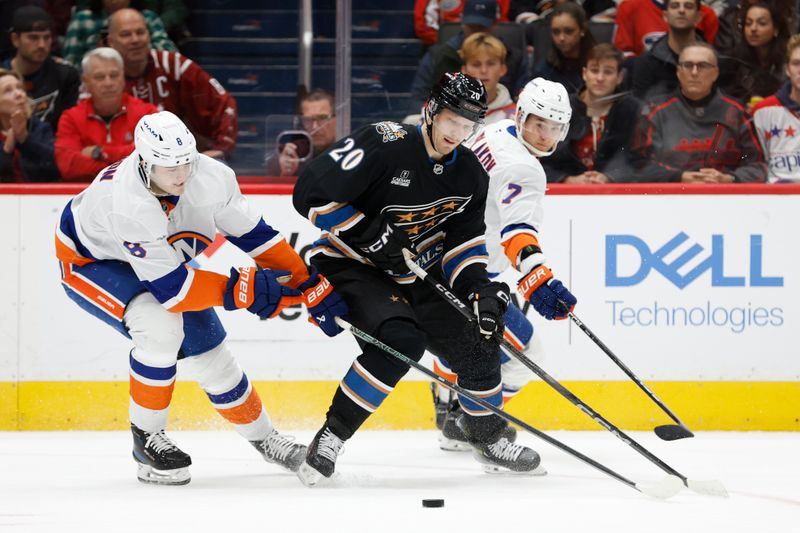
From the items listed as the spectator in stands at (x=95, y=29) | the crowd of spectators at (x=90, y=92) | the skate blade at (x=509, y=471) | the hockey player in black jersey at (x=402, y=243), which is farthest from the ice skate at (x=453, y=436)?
the spectator in stands at (x=95, y=29)

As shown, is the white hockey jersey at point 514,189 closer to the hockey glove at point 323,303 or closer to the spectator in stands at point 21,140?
the hockey glove at point 323,303

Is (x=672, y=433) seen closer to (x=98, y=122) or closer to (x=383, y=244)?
(x=383, y=244)

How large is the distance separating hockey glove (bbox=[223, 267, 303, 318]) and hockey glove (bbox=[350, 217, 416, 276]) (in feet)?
1.04

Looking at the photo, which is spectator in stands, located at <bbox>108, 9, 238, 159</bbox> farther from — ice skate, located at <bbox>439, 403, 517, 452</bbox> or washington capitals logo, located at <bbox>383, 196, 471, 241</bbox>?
washington capitals logo, located at <bbox>383, 196, 471, 241</bbox>

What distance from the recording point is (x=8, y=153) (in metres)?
5.26

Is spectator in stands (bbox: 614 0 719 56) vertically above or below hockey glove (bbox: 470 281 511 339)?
above

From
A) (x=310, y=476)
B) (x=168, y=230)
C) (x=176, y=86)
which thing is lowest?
(x=310, y=476)

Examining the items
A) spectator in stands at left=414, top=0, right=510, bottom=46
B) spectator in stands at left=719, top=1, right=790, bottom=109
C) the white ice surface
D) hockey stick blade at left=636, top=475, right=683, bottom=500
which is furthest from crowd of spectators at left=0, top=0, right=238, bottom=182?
hockey stick blade at left=636, top=475, right=683, bottom=500

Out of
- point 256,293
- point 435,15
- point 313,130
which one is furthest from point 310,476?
point 435,15

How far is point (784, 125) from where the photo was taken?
210 inches

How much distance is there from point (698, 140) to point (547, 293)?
1.63 metres

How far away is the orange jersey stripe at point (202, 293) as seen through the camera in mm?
3691

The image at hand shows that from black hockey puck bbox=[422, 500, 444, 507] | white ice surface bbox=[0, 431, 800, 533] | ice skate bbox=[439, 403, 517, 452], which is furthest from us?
ice skate bbox=[439, 403, 517, 452]

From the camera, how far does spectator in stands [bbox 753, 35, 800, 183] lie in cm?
525
